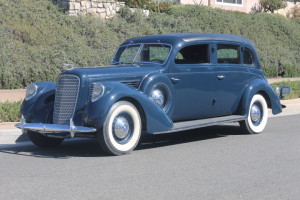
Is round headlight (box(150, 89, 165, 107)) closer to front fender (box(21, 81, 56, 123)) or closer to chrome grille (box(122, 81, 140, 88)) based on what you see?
chrome grille (box(122, 81, 140, 88))

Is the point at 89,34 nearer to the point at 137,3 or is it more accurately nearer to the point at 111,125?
the point at 137,3

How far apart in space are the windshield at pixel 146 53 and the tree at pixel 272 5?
2552cm

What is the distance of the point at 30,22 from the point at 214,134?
34.9 ft

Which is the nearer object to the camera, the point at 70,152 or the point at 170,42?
the point at 70,152

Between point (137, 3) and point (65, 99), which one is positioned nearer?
point (65, 99)

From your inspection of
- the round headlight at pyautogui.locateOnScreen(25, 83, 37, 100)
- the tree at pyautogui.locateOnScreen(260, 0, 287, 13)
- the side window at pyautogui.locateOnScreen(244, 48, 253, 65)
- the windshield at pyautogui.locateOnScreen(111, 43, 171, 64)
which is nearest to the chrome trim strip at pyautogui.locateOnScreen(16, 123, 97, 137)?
the round headlight at pyautogui.locateOnScreen(25, 83, 37, 100)

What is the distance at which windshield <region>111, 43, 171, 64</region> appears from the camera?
957 centimetres

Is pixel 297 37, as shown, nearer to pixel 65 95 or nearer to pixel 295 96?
pixel 295 96

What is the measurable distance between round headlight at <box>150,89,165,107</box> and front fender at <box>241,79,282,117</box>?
86.0 inches

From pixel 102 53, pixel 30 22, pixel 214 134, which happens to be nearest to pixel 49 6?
pixel 30 22

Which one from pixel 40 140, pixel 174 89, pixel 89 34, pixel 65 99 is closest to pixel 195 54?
pixel 174 89

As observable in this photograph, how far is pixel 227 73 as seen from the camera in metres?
10.3

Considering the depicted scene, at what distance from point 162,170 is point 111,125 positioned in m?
1.20

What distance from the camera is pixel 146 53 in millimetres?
9852
